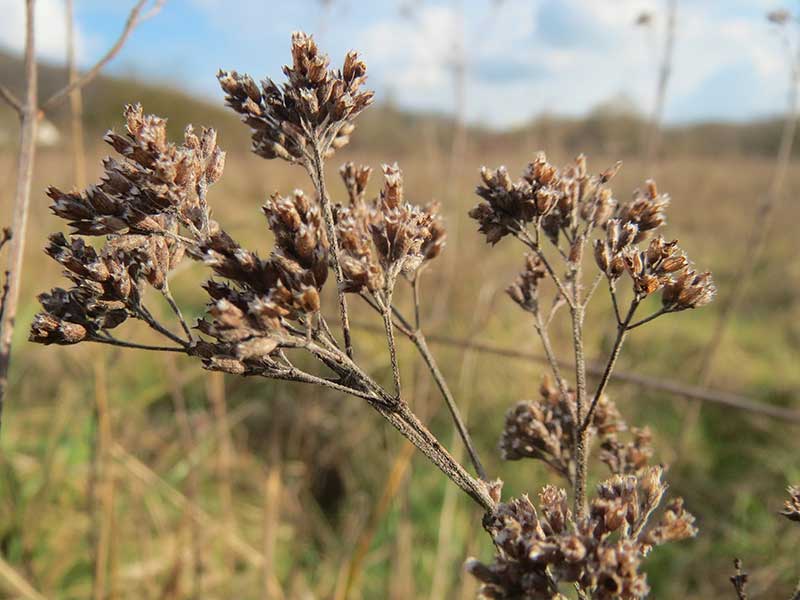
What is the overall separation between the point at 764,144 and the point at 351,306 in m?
25.5

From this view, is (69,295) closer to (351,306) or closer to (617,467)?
(617,467)

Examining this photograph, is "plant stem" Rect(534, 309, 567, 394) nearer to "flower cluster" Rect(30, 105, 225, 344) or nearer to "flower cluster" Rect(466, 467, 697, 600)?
"flower cluster" Rect(466, 467, 697, 600)

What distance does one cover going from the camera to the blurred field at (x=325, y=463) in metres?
2.65

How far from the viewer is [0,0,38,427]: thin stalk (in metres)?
0.92

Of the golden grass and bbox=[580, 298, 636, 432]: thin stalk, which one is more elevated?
bbox=[580, 298, 636, 432]: thin stalk

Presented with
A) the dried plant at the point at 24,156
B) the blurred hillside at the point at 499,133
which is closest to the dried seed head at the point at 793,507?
the dried plant at the point at 24,156

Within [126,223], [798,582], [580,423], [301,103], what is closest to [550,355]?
[580,423]

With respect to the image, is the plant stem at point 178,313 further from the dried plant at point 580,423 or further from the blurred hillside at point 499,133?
the blurred hillside at point 499,133

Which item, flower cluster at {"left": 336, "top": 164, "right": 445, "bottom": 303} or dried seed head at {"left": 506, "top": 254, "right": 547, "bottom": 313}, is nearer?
flower cluster at {"left": 336, "top": 164, "right": 445, "bottom": 303}

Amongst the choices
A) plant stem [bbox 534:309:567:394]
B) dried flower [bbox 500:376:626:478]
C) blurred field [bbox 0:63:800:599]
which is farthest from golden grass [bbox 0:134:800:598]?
plant stem [bbox 534:309:567:394]

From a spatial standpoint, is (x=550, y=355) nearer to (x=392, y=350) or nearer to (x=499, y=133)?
(x=392, y=350)

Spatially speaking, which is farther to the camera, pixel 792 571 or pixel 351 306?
pixel 351 306

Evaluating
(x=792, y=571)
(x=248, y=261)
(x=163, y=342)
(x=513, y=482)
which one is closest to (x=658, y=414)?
(x=513, y=482)

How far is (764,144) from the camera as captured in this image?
25547mm
